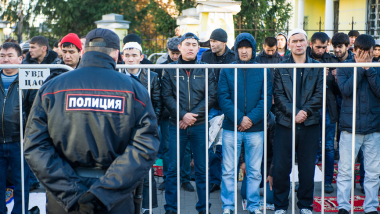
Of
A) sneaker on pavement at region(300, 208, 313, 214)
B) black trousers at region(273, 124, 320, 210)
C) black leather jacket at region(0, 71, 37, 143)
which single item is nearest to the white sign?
black leather jacket at region(0, 71, 37, 143)

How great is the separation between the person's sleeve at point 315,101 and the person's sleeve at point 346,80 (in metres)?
0.25

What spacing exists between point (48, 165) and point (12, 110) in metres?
2.09

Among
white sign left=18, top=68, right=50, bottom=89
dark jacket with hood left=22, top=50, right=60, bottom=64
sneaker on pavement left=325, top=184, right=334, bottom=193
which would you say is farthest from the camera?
dark jacket with hood left=22, top=50, right=60, bottom=64

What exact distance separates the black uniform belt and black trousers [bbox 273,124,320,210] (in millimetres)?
2489

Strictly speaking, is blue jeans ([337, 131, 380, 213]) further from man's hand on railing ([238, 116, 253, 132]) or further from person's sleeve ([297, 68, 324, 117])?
man's hand on railing ([238, 116, 253, 132])

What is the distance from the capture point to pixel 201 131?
4.72 meters

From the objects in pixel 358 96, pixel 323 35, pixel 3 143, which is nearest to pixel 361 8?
pixel 323 35

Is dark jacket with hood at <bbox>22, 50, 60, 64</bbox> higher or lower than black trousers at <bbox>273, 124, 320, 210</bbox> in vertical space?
higher

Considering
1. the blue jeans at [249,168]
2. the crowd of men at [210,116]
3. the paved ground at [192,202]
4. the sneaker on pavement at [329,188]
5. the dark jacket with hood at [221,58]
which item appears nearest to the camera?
the crowd of men at [210,116]

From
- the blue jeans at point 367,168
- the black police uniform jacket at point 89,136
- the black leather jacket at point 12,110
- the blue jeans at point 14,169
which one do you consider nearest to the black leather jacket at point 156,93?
the black leather jacket at point 12,110

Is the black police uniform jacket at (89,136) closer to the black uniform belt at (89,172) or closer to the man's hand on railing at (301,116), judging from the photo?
the black uniform belt at (89,172)

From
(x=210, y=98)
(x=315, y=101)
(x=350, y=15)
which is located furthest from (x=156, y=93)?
(x=350, y=15)

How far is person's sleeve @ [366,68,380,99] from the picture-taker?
4363 mm

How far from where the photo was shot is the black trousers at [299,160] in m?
4.58
